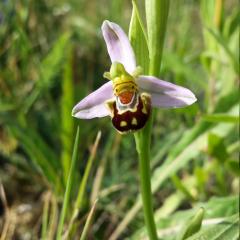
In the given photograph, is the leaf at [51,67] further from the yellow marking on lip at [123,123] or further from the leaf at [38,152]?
the yellow marking on lip at [123,123]

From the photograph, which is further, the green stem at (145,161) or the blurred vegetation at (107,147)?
the blurred vegetation at (107,147)

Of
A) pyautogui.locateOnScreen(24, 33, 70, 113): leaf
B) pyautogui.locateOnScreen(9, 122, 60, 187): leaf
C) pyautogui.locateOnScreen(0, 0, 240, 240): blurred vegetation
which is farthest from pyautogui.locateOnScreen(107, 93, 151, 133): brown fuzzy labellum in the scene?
pyautogui.locateOnScreen(24, 33, 70, 113): leaf

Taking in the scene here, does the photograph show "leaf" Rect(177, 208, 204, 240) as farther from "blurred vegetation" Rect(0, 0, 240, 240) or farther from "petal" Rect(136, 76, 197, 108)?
"petal" Rect(136, 76, 197, 108)

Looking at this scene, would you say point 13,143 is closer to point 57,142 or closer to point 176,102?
point 57,142

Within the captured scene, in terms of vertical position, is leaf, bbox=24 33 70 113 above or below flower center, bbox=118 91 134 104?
above

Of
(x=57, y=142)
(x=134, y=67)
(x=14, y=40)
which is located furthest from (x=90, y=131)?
(x=134, y=67)

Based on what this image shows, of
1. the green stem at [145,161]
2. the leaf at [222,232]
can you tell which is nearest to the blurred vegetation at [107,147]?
the leaf at [222,232]

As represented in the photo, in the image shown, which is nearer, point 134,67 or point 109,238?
point 134,67
